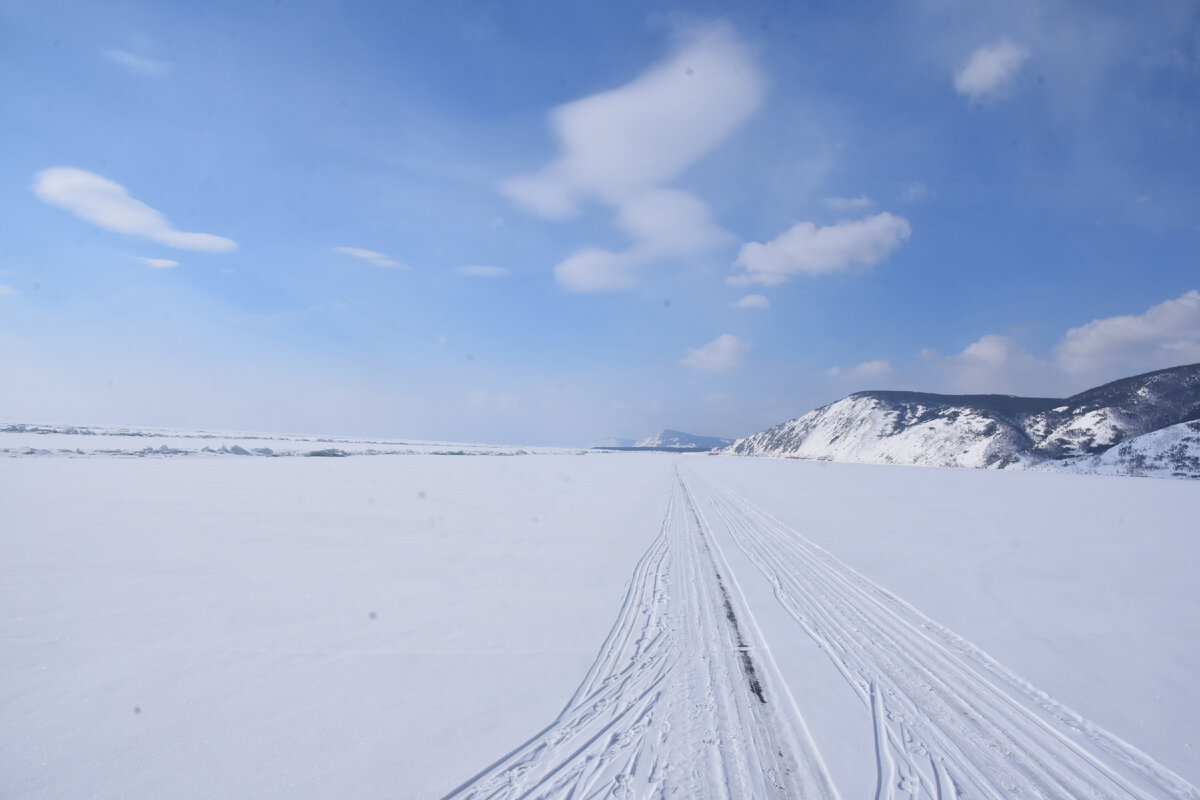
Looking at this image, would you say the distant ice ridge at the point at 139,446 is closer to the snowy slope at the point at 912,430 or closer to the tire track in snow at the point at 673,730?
the tire track in snow at the point at 673,730

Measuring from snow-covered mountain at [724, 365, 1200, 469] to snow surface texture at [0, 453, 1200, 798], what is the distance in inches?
2293

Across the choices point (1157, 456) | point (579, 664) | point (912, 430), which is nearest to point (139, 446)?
point (579, 664)

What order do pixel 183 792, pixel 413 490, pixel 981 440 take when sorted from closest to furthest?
pixel 183 792 → pixel 413 490 → pixel 981 440

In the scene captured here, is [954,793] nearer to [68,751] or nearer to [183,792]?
[183,792]

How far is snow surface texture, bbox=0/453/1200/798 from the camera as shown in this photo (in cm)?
355

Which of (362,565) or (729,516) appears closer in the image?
(362,565)

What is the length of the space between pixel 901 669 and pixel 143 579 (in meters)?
10.4

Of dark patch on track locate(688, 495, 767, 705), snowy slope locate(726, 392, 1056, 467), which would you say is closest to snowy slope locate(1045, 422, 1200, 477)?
snowy slope locate(726, 392, 1056, 467)

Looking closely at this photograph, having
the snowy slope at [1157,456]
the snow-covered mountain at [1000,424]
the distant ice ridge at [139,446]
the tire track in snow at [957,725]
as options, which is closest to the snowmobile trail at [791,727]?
the tire track in snow at [957,725]

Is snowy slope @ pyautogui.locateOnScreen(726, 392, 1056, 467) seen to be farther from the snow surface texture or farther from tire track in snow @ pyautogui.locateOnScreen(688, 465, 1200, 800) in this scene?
tire track in snow @ pyautogui.locateOnScreen(688, 465, 1200, 800)

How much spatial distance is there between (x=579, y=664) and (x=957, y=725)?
11.5 ft

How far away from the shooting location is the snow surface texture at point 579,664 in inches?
140

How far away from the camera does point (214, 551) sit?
937 centimetres

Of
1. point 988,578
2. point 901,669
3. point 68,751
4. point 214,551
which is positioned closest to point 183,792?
point 68,751
